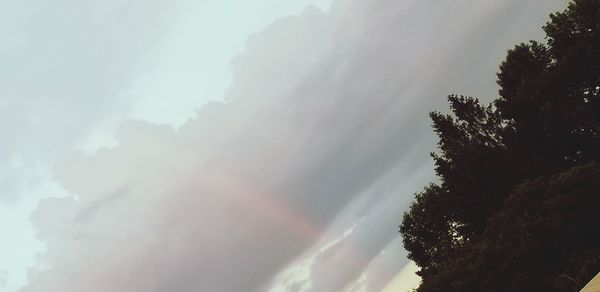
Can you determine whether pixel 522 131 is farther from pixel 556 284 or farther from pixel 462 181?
pixel 556 284

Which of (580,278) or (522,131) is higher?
(522,131)

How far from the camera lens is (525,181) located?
3756 centimetres

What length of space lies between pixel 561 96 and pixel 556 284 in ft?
83.0

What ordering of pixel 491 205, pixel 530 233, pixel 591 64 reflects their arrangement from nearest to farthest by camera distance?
1. pixel 530 233
2. pixel 591 64
3. pixel 491 205

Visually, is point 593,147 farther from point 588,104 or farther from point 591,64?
point 591,64

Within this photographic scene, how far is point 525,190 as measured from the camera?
35375 millimetres

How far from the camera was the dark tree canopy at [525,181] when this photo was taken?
29000mm

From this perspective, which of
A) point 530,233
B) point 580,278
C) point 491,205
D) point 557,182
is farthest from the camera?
point 491,205

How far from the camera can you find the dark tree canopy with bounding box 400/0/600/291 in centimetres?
2900

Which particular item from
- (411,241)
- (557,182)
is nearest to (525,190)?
(557,182)

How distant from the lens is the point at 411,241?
62.0 meters

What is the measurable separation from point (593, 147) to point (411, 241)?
2401 centimetres

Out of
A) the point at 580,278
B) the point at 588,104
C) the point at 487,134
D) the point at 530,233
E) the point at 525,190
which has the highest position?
the point at 487,134

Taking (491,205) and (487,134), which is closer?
(491,205)
